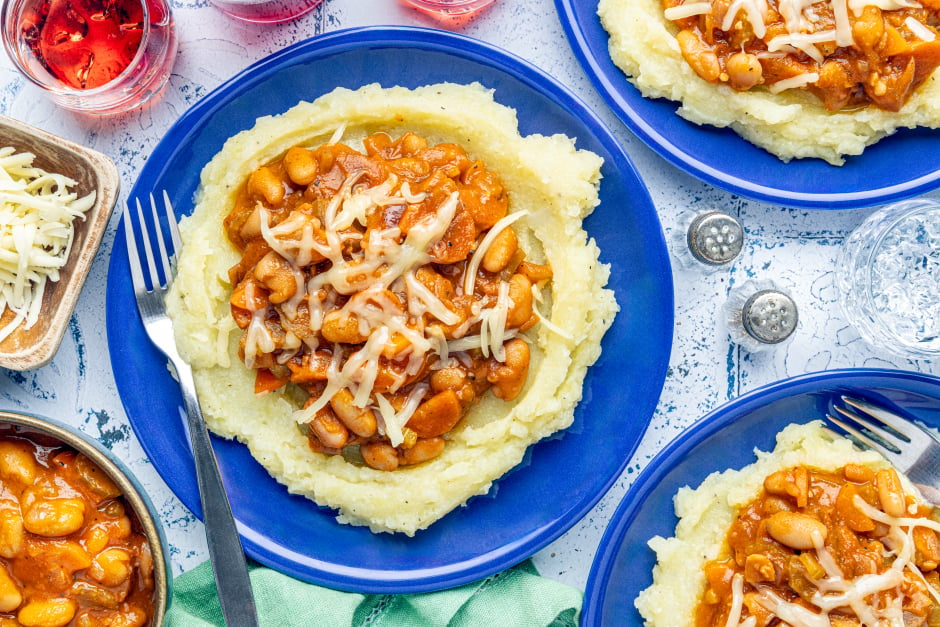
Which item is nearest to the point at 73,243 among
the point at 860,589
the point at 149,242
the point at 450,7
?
the point at 149,242

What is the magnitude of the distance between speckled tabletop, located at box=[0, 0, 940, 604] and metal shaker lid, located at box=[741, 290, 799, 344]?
286 mm

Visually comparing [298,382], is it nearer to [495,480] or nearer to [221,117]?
[495,480]

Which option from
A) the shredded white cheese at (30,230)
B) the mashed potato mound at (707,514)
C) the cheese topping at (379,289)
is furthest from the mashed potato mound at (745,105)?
the shredded white cheese at (30,230)

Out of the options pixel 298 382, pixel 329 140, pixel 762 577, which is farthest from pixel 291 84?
pixel 762 577

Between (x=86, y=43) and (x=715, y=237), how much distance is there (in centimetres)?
374

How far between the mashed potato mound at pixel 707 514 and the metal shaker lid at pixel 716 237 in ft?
3.51

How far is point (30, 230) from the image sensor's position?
4383 millimetres

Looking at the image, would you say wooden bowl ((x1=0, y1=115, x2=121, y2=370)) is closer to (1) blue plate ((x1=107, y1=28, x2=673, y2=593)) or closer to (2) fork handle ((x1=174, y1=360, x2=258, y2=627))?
(1) blue plate ((x1=107, y1=28, x2=673, y2=593))

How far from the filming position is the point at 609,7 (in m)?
4.73

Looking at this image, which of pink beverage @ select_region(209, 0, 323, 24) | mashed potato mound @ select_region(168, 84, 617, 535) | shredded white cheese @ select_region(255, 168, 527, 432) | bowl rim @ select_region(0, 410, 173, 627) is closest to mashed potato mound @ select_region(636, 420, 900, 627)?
mashed potato mound @ select_region(168, 84, 617, 535)

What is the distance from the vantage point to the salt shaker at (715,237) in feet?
15.7

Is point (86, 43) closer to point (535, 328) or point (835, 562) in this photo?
point (535, 328)

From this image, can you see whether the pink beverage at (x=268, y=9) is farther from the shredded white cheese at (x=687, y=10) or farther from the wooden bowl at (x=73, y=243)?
the shredded white cheese at (x=687, y=10)

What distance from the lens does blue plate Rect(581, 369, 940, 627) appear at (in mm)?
4594
